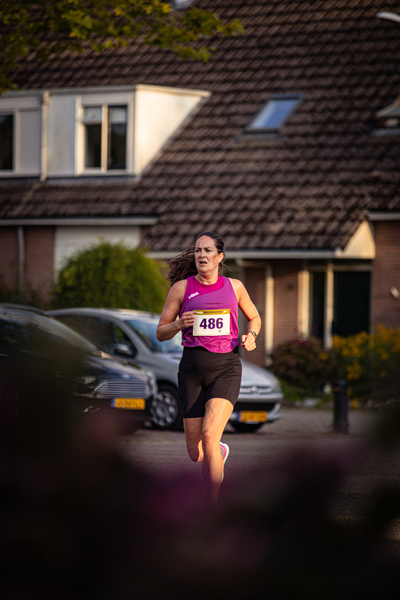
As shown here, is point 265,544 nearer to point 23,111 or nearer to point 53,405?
point 53,405

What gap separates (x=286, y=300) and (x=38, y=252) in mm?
5686

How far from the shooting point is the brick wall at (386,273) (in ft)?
56.5

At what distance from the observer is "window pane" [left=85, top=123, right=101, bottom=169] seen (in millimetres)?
20625

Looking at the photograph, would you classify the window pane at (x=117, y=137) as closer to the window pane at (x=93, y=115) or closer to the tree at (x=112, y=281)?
the window pane at (x=93, y=115)

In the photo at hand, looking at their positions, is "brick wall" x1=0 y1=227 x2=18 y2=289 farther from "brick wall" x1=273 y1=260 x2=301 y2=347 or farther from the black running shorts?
the black running shorts

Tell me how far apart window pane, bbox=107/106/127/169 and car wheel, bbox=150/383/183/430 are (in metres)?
8.80

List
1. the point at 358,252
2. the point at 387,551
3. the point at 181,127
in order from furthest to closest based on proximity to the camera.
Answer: the point at 181,127
the point at 358,252
the point at 387,551

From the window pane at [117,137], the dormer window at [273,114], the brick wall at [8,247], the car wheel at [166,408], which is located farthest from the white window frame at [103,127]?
the car wheel at [166,408]

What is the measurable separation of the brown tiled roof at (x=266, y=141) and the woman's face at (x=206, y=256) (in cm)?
1057

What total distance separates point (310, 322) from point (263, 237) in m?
2.04

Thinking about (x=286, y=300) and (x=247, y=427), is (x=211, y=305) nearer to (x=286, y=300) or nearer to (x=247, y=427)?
(x=247, y=427)

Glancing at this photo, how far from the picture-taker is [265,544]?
1941 mm

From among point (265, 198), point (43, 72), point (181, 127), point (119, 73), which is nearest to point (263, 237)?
point (265, 198)

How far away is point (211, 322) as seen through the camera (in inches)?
231
